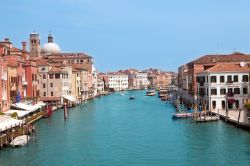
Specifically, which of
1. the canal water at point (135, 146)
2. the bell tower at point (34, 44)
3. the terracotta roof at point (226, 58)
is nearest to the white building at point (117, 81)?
the bell tower at point (34, 44)

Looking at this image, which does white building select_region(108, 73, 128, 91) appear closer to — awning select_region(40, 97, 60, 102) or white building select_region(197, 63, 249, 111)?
awning select_region(40, 97, 60, 102)

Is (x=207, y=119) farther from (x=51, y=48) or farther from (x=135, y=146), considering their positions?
(x=51, y=48)

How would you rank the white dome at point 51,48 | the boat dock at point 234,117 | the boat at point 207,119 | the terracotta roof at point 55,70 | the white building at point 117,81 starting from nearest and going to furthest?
the boat dock at point 234,117 → the boat at point 207,119 → the terracotta roof at point 55,70 → the white dome at point 51,48 → the white building at point 117,81

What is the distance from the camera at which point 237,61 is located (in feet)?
139

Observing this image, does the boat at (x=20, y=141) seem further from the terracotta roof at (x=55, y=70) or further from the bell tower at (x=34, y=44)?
the bell tower at (x=34, y=44)

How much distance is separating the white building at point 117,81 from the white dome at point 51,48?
50786 mm

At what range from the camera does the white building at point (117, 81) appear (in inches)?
5221

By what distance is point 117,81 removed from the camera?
443ft

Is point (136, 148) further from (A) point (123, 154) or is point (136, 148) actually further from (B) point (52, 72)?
(B) point (52, 72)

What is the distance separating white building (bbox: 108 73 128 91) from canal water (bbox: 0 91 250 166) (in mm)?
100349

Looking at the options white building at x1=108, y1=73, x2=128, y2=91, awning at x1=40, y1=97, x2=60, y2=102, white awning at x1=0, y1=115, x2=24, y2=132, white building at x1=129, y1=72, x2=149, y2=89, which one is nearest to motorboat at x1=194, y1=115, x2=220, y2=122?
white awning at x1=0, y1=115, x2=24, y2=132

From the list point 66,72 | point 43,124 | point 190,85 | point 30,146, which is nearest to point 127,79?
point 66,72

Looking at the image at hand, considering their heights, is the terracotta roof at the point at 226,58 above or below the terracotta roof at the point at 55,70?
above

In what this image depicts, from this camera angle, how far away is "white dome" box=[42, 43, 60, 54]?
79125mm
